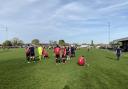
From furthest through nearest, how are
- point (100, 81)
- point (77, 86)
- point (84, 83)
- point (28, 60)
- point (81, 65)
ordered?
point (28, 60)
point (81, 65)
point (100, 81)
point (84, 83)
point (77, 86)

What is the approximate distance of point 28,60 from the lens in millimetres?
30906

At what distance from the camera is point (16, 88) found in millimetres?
14508

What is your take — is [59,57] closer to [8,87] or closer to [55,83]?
[55,83]

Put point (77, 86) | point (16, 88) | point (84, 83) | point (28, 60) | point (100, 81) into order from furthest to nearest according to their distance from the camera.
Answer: point (28, 60) → point (100, 81) → point (84, 83) → point (77, 86) → point (16, 88)

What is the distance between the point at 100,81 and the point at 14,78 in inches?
233

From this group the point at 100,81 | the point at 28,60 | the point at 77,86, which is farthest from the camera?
the point at 28,60

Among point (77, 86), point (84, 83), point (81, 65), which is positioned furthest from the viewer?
point (81, 65)

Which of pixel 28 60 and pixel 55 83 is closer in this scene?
pixel 55 83

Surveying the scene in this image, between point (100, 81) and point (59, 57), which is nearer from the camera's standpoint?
point (100, 81)

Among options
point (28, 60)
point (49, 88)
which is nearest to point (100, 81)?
point (49, 88)

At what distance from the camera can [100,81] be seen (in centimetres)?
1814

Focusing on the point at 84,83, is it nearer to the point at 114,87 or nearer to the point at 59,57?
the point at 114,87

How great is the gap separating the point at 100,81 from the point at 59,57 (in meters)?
11.0

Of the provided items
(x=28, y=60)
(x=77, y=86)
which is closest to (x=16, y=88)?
(x=77, y=86)
